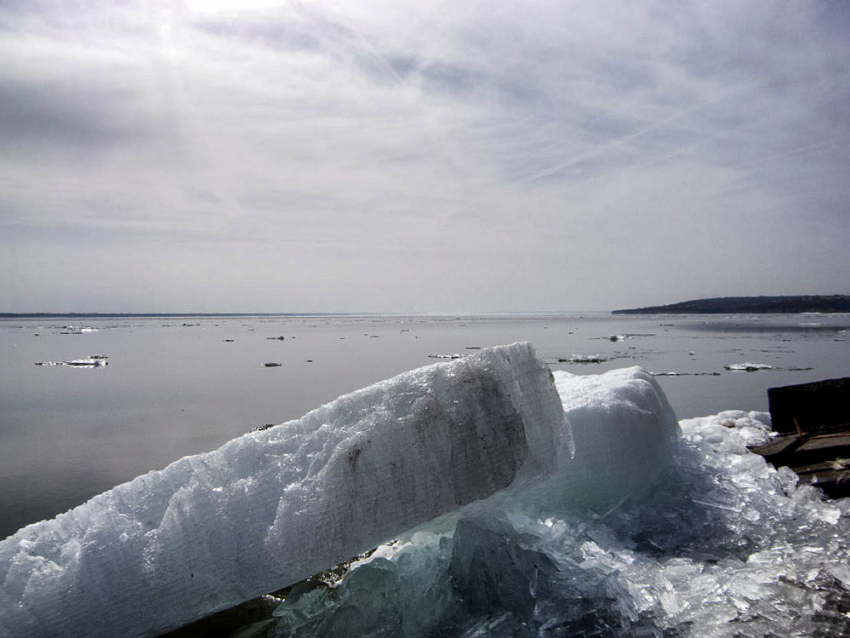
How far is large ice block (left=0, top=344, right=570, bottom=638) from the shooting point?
2316 millimetres

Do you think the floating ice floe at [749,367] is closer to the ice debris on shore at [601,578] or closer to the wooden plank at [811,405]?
the wooden plank at [811,405]

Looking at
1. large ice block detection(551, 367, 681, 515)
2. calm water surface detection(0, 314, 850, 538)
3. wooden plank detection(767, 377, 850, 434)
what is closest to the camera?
large ice block detection(551, 367, 681, 515)

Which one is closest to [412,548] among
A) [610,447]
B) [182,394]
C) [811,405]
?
[610,447]

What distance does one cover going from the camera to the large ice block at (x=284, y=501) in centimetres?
232

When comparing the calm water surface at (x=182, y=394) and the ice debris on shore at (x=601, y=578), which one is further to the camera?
the calm water surface at (x=182, y=394)

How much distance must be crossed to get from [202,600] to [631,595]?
75.6 inches

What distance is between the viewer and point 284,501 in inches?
100

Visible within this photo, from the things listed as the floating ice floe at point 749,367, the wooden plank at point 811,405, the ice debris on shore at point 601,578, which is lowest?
the floating ice floe at point 749,367

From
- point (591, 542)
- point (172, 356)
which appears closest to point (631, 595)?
point (591, 542)

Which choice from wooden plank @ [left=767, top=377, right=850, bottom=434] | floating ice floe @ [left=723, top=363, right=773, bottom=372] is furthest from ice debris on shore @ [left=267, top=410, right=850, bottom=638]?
floating ice floe @ [left=723, top=363, right=773, bottom=372]

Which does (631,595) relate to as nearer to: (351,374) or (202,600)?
(202,600)

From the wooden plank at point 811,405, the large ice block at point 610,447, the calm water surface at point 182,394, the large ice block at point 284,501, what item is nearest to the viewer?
the large ice block at point 284,501

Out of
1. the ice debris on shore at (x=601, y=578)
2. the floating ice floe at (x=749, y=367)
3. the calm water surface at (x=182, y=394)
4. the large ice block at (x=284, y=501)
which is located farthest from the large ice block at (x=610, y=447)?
the floating ice floe at (x=749, y=367)

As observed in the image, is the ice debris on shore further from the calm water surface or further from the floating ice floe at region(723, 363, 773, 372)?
the floating ice floe at region(723, 363, 773, 372)
